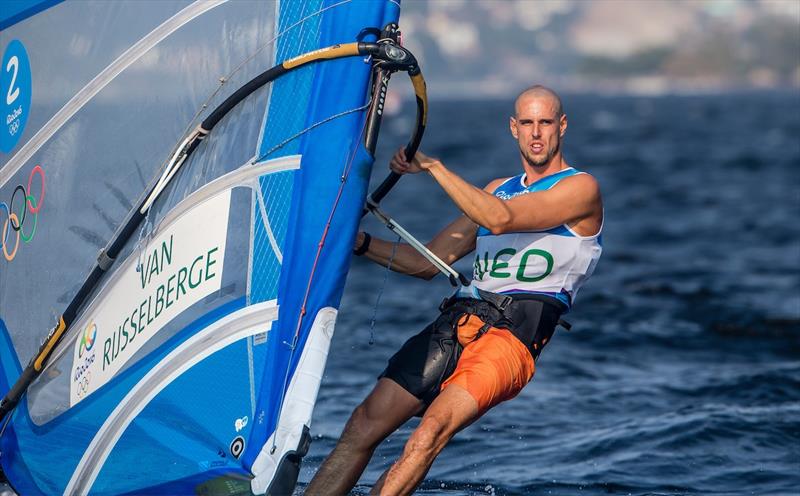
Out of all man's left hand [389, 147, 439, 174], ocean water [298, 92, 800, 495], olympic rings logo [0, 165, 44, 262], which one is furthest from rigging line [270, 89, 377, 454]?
olympic rings logo [0, 165, 44, 262]

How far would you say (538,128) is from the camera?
5.58m

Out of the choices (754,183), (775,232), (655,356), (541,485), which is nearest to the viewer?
(541,485)

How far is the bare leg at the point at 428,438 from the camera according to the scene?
5.15 meters

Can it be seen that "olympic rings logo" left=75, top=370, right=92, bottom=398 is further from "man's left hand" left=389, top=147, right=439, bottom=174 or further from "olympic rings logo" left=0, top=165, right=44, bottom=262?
"man's left hand" left=389, top=147, right=439, bottom=174

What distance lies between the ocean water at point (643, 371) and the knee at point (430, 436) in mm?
483

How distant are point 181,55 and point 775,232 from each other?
15875mm

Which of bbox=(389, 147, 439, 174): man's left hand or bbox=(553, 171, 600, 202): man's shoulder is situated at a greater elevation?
bbox=(553, 171, 600, 202): man's shoulder

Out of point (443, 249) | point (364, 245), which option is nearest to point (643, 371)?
point (443, 249)

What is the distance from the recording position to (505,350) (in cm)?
539

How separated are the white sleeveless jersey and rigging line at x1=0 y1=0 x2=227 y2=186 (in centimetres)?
157

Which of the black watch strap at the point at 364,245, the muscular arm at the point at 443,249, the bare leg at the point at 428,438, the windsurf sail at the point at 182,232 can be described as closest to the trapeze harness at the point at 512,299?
the bare leg at the point at 428,438

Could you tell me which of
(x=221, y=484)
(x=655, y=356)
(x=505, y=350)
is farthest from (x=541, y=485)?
(x=655, y=356)

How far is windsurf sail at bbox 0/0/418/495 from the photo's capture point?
194 inches

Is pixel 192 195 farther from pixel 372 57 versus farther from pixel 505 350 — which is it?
pixel 505 350
